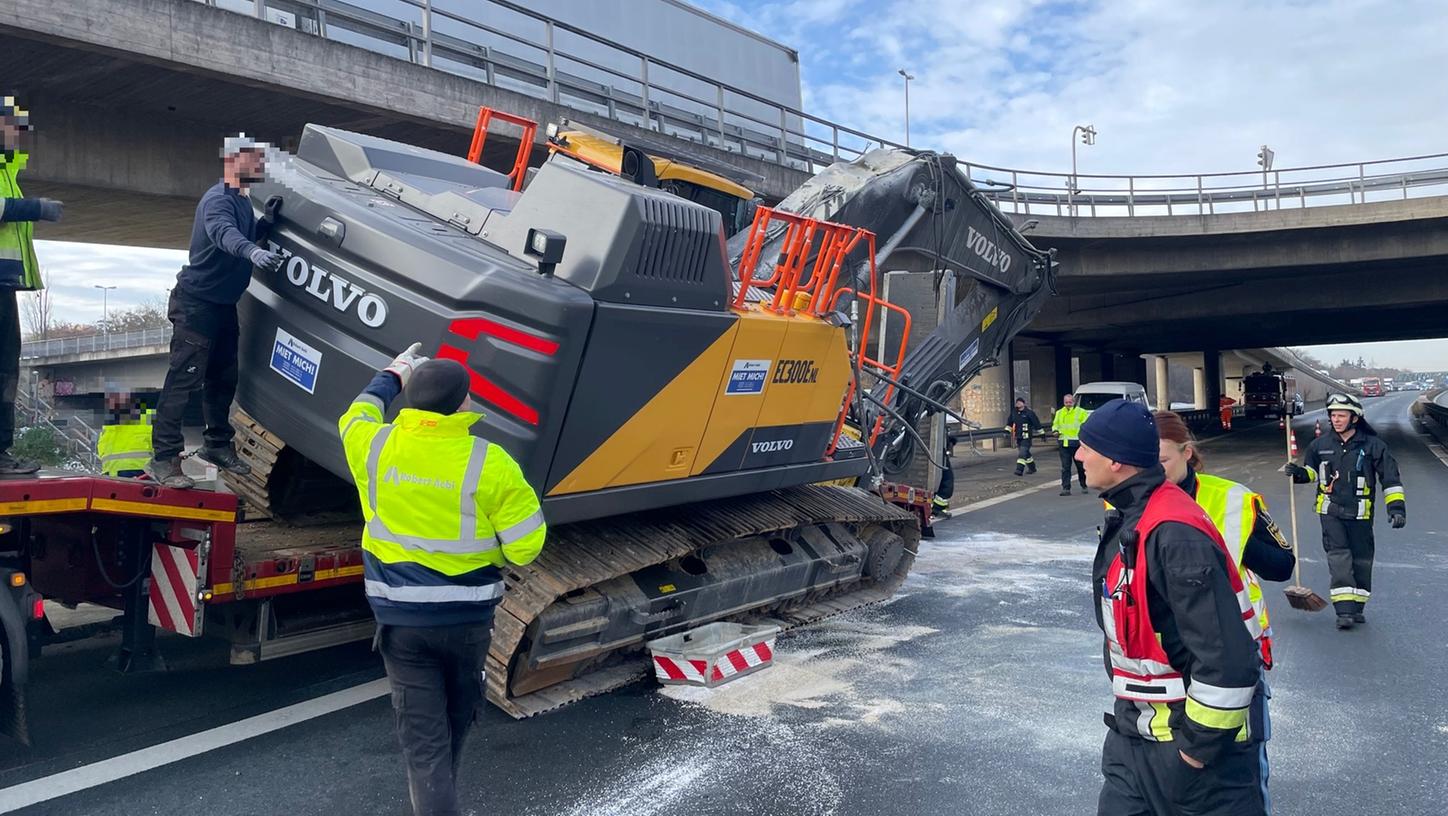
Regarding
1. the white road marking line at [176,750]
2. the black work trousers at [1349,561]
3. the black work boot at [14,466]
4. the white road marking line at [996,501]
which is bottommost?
the white road marking line at [996,501]

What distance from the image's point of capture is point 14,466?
4.43m

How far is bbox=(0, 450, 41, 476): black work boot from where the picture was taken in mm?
4395

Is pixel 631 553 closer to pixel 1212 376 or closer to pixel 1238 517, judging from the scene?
pixel 1238 517

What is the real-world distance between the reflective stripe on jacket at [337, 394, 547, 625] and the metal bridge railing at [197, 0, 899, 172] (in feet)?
26.7

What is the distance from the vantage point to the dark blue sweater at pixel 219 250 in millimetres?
4797

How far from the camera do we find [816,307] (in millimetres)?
6043

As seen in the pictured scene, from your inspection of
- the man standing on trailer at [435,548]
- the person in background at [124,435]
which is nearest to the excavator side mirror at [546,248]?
the man standing on trailer at [435,548]

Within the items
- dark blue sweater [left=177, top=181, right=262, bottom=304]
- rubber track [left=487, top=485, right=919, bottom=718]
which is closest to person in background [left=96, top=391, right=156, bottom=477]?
dark blue sweater [left=177, top=181, right=262, bottom=304]

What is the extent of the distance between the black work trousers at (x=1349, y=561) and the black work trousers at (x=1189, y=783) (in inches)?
203

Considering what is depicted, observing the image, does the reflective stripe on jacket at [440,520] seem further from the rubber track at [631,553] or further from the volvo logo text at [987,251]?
the volvo logo text at [987,251]

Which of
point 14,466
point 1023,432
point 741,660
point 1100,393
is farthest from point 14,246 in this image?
point 1100,393

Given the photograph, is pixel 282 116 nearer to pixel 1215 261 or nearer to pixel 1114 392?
pixel 1114 392

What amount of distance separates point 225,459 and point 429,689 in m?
2.89

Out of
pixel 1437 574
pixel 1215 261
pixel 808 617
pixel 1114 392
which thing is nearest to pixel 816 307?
pixel 808 617
